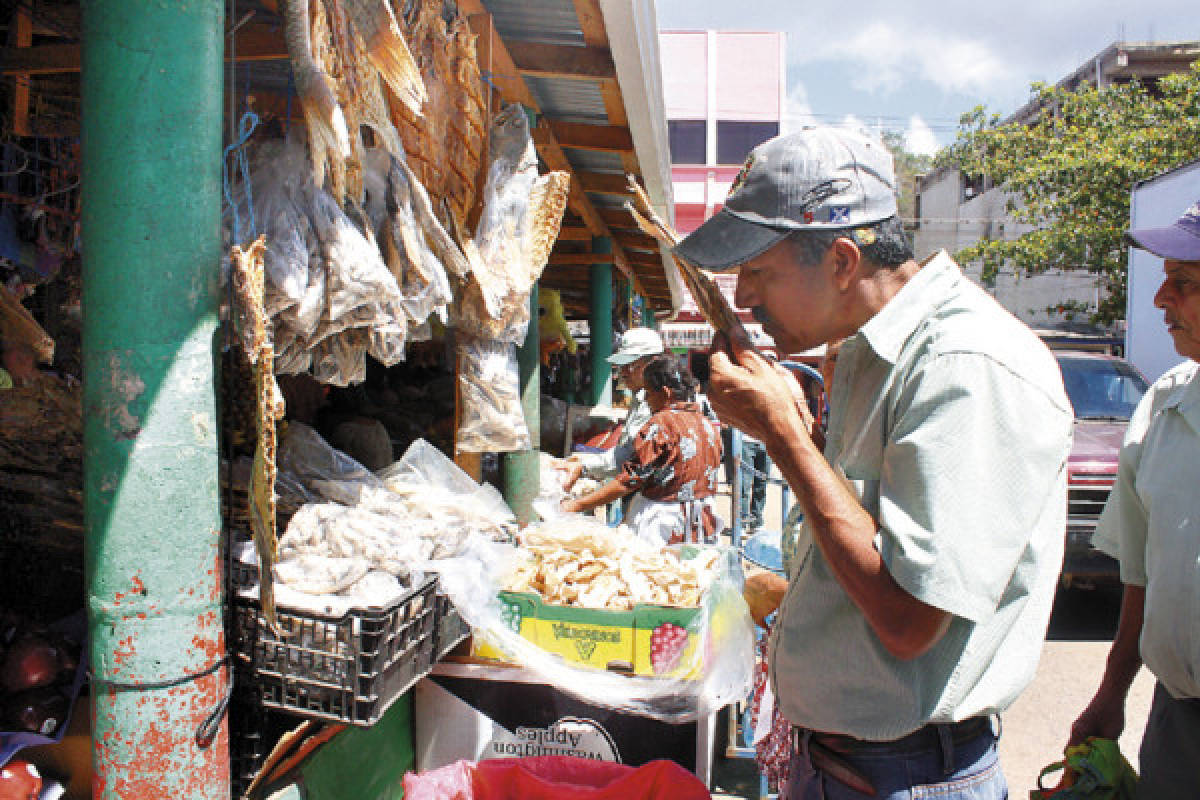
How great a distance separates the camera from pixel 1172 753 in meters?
2.26

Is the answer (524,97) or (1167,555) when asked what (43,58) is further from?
(1167,555)

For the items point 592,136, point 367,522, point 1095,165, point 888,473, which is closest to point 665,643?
point 367,522

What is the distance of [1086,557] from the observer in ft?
22.5

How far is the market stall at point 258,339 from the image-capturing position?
1979mm

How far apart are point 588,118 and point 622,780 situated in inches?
185

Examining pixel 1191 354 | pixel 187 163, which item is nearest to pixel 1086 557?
pixel 1191 354

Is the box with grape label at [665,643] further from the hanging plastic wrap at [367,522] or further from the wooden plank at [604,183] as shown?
the wooden plank at [604,183]

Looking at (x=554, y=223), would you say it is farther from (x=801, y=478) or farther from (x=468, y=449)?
(x=801, y=478)

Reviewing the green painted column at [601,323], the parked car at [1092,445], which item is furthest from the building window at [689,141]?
the parked car at [1092,445]

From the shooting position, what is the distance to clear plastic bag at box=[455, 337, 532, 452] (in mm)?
3980

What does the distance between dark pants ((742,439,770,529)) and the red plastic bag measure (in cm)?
683

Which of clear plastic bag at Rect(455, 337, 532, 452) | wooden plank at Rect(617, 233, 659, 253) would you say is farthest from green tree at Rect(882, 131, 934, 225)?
clear plastic bag at Rect(455, 337, 532, 452)

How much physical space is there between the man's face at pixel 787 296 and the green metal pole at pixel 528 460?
3.26m

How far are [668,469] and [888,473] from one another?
3.90 meters
